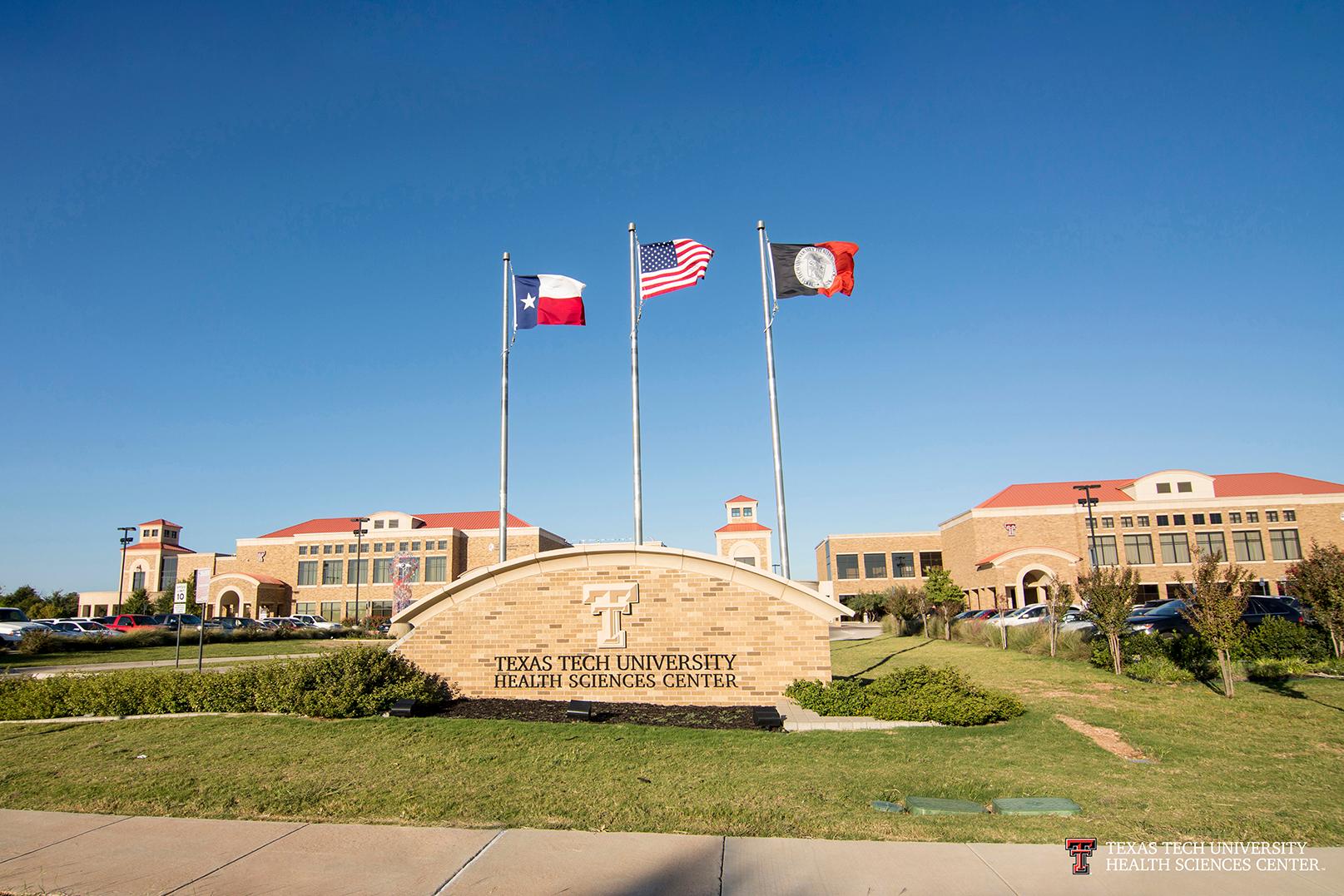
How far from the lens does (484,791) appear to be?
25.0ft

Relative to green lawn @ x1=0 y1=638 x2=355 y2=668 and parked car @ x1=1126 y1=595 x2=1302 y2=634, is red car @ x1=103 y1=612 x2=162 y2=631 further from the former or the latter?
parked car @ x1=1126 y1=595 x2=1302 y2=634

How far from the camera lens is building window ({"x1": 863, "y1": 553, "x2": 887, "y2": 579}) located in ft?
234

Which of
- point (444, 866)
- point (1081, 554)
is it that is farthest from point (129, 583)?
point (444, 866)

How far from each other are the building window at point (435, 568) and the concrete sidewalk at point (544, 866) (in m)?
69.8

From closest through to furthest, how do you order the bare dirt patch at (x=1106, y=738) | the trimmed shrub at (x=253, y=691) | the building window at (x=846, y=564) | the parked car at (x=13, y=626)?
the bare dirt patch at (x=1106, y=738), the trimmed shrub at (x=253, y=691), the parked car at (x=13, y=626), the building window at (x=846, y=564)

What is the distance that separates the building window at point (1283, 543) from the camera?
58781 mm

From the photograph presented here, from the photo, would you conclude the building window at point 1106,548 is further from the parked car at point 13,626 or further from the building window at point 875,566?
the parked car at point 13,626

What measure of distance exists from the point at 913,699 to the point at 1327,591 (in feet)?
41.3

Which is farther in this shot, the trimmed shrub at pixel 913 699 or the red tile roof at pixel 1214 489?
the red tile roof at pixel 1214 489

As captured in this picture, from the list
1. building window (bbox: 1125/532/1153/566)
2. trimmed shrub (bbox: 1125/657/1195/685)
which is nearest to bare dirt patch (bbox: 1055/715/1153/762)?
trimmed shrub (bbox: 1125/657/1195/685)

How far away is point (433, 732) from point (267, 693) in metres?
3.56

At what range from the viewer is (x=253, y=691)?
489 inches

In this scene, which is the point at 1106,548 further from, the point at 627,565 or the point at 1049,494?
the point at 627,565

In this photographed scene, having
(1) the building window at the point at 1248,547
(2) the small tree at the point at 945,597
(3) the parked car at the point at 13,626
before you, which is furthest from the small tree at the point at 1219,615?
(1) the building window at the point at 1248,547
